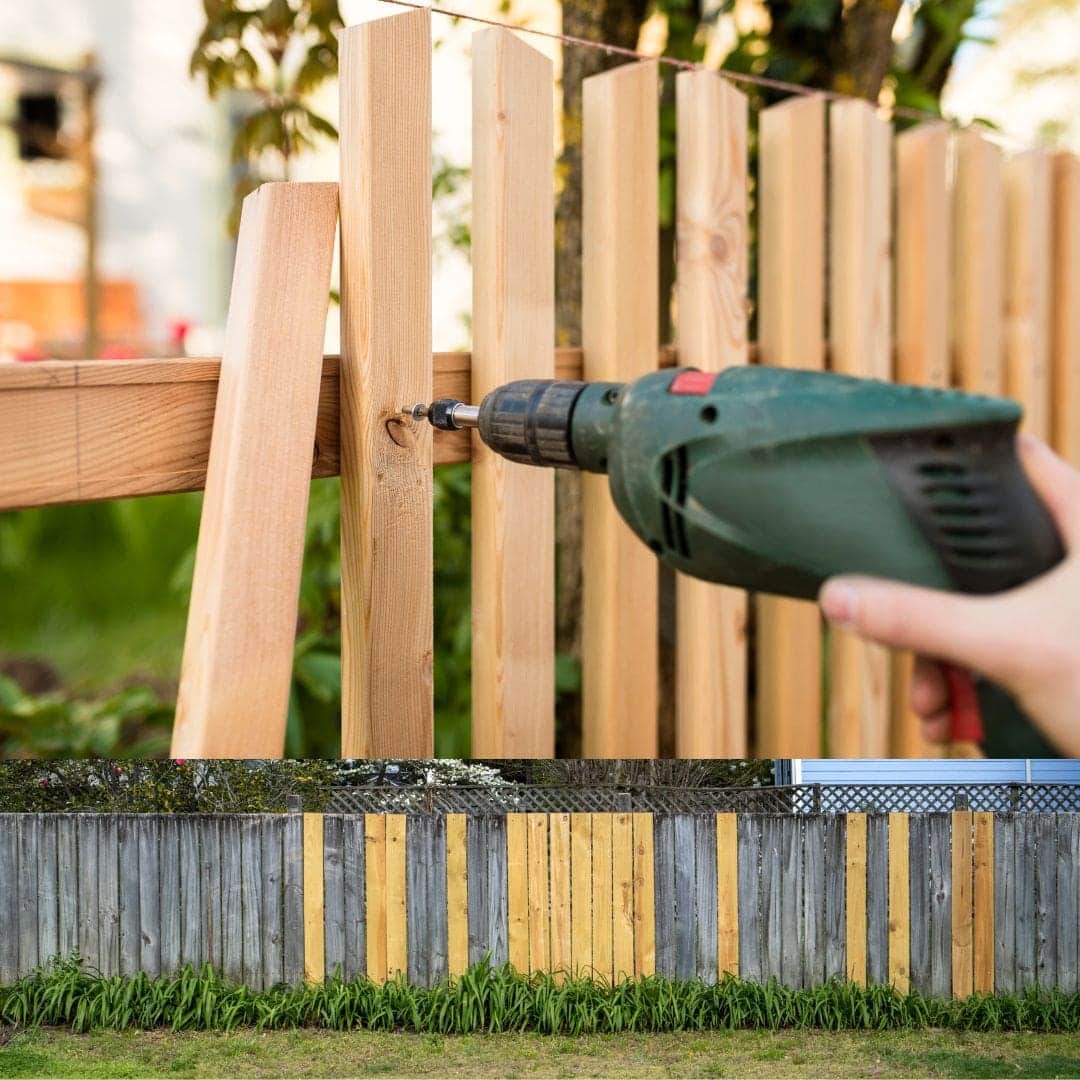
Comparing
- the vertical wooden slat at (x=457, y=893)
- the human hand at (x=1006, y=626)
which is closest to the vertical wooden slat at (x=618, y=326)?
the human hand at (x=1006, y=626)

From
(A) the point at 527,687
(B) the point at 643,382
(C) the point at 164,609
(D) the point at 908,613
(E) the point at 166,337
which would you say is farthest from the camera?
(E) the point at 166,337

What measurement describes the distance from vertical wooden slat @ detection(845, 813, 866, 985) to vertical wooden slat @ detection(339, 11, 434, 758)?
5.05 ft

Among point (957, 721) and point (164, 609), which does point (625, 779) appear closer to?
point (164, 609)

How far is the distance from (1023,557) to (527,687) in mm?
663

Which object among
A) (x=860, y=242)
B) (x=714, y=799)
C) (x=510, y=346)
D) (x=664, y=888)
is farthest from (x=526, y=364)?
(x=664, y=888)

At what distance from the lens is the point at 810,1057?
7.45 ft

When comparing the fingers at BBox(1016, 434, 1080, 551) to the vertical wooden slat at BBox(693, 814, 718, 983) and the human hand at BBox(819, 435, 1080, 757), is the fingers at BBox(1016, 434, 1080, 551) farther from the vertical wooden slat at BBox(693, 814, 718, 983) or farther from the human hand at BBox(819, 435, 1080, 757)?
the vertical wooden slat at BBox(693, 814, 718, 983)

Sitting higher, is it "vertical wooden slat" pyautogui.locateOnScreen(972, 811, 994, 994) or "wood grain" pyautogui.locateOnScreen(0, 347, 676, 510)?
"wood grain" pyautogui.locateOnScreen(0, 347, 676, 510)

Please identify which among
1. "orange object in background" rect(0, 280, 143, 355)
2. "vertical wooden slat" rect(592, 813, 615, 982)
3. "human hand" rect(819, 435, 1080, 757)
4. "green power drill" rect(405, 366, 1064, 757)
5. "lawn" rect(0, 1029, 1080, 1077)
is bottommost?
"lawn" rect(0, 1029, 1080, 1077)

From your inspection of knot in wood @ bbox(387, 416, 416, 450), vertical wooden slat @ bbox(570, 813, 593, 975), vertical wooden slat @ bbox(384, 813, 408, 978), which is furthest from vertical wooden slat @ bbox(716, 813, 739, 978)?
knot in wood @ bbox(387, 416, 416, 450)

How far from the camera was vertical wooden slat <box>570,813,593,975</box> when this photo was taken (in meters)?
2.26

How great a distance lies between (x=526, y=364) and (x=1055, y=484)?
595 mm

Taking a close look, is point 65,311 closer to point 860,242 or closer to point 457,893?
point 457,893

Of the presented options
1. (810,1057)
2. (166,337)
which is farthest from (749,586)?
(166,337)
